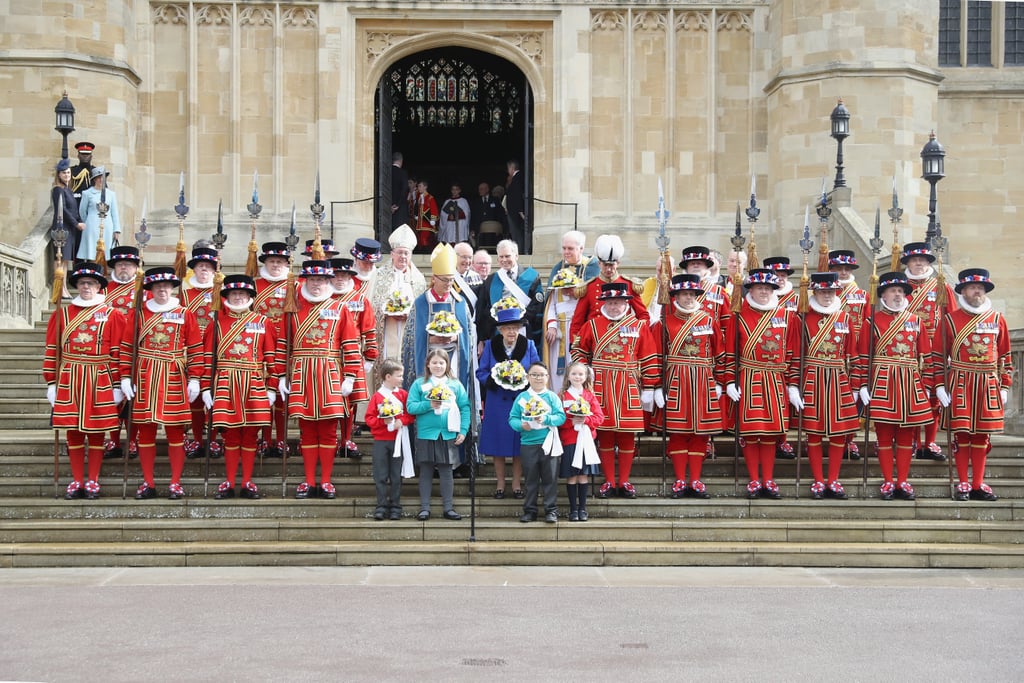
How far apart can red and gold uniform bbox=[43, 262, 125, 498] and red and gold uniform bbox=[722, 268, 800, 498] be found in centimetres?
497

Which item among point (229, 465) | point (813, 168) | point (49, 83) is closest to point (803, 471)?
point (229, 465)

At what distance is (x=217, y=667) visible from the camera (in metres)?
7.29

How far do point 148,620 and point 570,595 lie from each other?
8.66 ft

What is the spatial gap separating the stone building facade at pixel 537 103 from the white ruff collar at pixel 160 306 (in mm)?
8493

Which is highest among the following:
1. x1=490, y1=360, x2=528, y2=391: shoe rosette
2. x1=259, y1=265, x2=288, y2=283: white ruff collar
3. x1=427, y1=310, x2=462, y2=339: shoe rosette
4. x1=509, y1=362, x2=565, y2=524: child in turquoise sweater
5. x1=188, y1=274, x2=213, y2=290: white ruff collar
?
x1=259, y1=265, x2=288, y2=283: white ruff collar

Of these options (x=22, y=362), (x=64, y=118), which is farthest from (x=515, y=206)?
(x=22, y=362)

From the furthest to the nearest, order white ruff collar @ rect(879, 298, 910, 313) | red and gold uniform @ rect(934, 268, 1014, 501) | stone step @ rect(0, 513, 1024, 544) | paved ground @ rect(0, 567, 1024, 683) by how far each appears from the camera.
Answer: white ruff collar @ rect(879, 298, 910, 313), red and gold uniform @ rect(934, 268, 1014, 501), stone step @ rect(0, 513, 1024, 544), paved ground @ rect(0, 567, 1024, 683)

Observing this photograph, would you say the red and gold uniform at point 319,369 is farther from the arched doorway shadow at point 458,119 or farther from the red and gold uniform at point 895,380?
A: the arched doorway shadow at point 458,119

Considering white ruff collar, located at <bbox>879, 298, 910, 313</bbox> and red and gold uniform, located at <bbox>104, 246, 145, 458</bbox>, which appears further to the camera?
red and gold uniform, located at <bbox>104, 246, 145, 458</bbox>

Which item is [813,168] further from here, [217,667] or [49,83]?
[217,667]

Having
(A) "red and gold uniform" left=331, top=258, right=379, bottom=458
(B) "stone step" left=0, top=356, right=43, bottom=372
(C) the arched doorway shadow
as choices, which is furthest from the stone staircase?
(C) the arched doorway shadow

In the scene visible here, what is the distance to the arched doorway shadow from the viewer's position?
85.0ft

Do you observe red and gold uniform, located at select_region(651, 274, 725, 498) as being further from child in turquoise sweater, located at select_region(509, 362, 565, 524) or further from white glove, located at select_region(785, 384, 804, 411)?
child in turquoise sweater, located at select_region(509, 362, 565, 524)

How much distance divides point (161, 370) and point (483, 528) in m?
2.90
